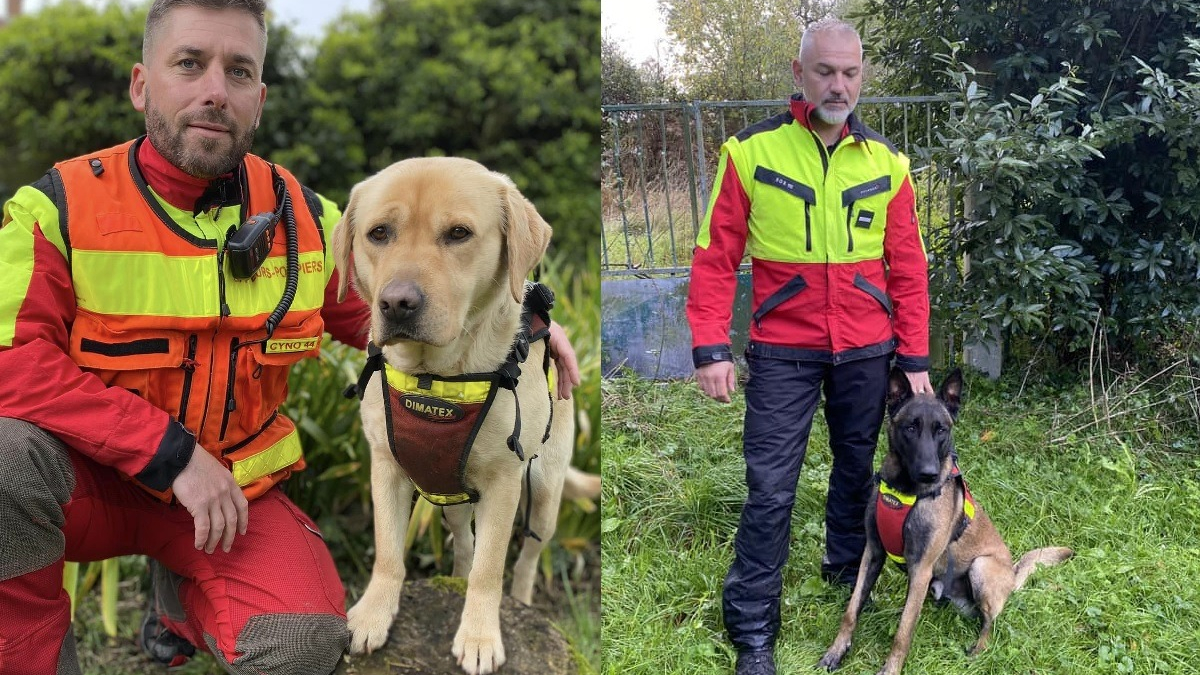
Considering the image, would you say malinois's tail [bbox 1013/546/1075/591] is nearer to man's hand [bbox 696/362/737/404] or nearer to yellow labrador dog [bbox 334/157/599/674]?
man's hand [bbox 696/362/737/404]

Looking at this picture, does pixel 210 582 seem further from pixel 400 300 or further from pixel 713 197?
pixel 713 197

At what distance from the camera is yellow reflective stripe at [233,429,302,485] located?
2.48 meters

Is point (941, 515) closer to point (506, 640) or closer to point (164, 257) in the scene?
point (506, 640)

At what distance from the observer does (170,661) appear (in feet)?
10.00

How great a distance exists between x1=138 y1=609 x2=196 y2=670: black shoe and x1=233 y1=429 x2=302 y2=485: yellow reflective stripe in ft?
2.96

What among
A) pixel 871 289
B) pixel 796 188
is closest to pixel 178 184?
pixel 796 188

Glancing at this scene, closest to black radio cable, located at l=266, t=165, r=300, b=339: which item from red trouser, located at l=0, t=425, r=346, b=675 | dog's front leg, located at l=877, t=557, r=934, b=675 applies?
red trouser, located at l=0, t=425, r=346, b=675

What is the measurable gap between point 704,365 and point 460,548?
1024 millimetres

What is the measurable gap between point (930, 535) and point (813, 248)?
994 mm

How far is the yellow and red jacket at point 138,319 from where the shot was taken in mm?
2113

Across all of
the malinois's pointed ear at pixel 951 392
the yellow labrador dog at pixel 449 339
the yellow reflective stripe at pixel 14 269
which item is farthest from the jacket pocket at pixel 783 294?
the yellow reflective stripe at pixel 14 269

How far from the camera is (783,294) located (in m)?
2.42

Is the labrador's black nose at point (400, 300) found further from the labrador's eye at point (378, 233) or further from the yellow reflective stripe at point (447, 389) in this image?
the yellow reflective stripe at point (447, 389)

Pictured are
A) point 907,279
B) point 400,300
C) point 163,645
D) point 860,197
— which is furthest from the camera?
point 163,645
